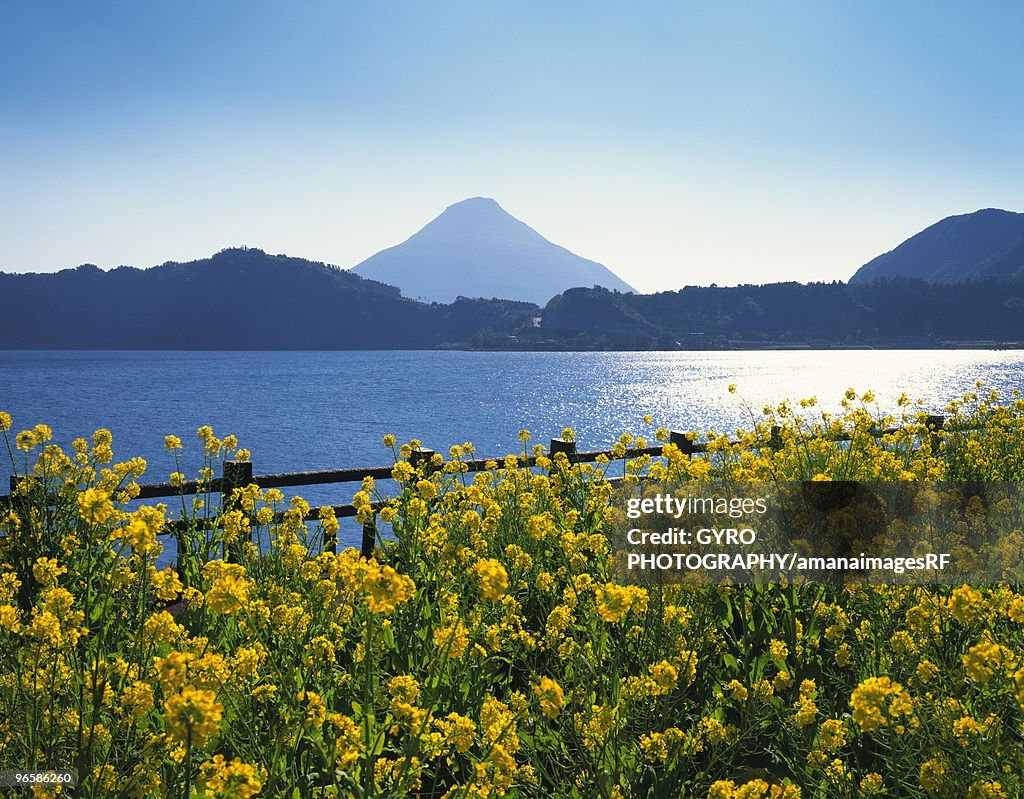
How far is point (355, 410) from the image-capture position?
265 feet

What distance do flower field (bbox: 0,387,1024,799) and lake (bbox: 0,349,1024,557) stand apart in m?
30.0

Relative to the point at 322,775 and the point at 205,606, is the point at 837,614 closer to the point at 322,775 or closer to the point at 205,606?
the point at 322,775

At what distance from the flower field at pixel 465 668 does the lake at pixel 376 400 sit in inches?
1181

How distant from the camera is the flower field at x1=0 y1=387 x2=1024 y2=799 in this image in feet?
8.52

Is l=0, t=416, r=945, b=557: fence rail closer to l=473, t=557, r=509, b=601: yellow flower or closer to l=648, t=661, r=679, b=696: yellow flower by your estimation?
l=648, t=661, r=679, b=696: yellow flower

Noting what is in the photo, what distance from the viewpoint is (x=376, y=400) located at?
9062cm

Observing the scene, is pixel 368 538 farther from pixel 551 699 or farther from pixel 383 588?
pixel 383 588

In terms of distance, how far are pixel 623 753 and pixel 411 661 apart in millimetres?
1318

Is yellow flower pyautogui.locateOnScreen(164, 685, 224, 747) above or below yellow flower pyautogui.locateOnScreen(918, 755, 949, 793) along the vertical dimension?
above

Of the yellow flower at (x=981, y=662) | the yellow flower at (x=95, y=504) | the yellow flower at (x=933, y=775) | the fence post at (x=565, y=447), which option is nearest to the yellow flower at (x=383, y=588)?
the yellow flower at (x=95, y=504)

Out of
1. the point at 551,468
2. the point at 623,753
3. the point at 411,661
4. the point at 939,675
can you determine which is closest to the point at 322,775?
the point at 411,661
